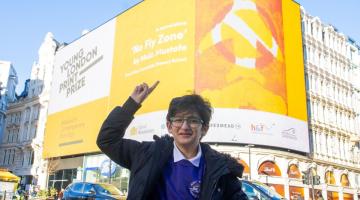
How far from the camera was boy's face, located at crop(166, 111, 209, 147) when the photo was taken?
2744 mm

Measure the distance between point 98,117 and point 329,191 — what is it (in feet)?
84.9

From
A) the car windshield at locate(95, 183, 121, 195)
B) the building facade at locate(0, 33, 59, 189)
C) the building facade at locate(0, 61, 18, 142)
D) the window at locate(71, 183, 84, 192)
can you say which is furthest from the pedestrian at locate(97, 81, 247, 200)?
the building facade at locate(0, 61, 18, 142)

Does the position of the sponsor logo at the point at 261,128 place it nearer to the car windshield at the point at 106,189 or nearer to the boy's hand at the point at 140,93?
the car windshield at the point at 106,189

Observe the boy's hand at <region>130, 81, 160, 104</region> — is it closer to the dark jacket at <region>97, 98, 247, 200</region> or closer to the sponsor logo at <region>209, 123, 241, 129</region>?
the dark jacket at <region>97, 98, 247, 200</region>

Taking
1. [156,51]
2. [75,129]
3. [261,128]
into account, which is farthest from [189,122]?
[75,129]

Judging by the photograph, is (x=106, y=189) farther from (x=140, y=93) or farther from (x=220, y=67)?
(x=220, y=67)

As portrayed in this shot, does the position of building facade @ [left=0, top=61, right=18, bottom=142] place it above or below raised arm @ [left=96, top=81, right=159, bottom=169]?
above

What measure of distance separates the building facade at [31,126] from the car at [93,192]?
38948 mm

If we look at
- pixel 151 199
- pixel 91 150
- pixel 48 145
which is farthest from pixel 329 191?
pixel 151 199

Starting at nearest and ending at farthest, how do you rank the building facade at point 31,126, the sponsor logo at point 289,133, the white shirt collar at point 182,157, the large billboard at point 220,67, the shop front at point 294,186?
1. the white shirt collar at point 182,157
2. the large billboard at point 220,67
3. the sponsor logo at point 289,133
4. the shop front at point 294,186
5. the building facade at point 31,126

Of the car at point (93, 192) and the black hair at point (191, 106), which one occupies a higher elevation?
the black hair at point (191, 106)

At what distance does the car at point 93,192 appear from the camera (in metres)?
14.1

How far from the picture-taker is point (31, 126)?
190 feet

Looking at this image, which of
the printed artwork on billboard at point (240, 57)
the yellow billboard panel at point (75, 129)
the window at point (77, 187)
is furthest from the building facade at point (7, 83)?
the window at point (77, 187)
